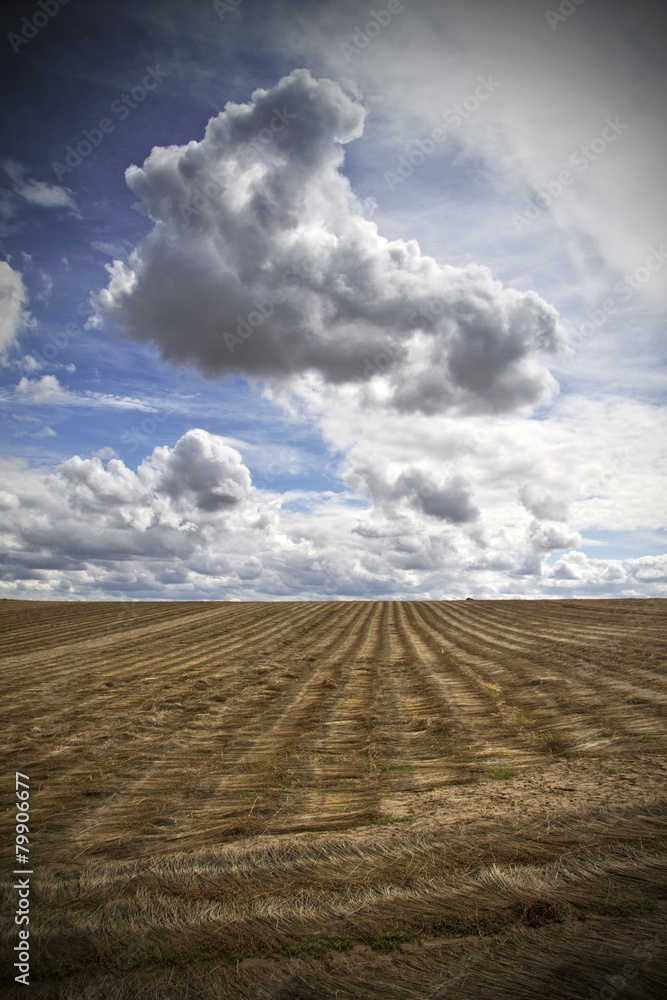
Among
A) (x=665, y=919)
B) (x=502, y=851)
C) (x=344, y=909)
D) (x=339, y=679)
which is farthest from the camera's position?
(x=339, y=679)

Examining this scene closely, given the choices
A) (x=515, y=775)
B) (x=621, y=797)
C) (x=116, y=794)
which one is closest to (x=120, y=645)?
(x=116, y=794)

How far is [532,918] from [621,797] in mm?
2319

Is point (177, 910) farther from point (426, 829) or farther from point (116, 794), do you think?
point (116, 794)

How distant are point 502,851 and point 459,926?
1.05 meters

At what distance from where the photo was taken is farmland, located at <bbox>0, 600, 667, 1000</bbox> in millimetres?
3072

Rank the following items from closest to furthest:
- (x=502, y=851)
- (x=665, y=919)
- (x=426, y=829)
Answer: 1. (x=665, y=919)
2. (x=502, y=851)
3. (x=426, y=829)

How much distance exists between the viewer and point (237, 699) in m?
9.82

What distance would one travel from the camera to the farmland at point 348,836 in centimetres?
307

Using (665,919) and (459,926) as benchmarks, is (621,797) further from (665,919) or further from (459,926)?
(459,926)

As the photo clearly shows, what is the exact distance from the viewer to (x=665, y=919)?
3.27 metres

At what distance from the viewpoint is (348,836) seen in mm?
4578

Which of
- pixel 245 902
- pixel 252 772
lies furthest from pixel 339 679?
pixel 245 902

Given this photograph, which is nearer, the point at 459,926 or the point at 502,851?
the point at 459,926

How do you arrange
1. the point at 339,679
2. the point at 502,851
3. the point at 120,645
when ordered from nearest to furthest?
the point at 502,851 → the point at 339,679 → the point at 120,645
